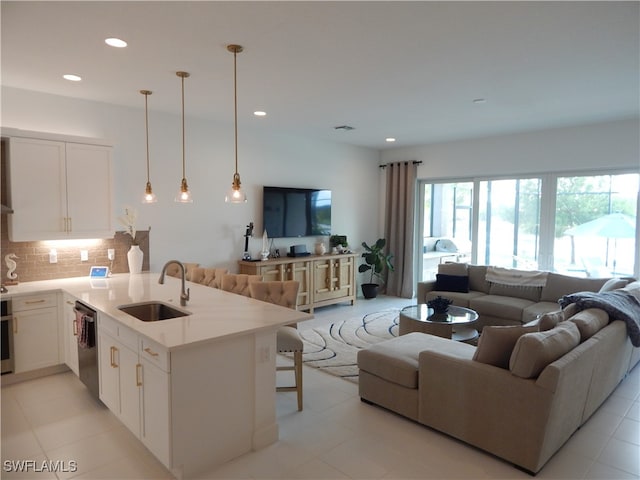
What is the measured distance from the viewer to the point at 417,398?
3.12 m

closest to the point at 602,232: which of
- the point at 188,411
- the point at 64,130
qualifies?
the point at 188,411

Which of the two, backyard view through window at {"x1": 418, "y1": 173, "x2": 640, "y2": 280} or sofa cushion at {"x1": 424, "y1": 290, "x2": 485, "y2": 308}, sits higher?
backyard view through window at {"x1": 418, "y1": 173, "x2": 640, "y2": 280}

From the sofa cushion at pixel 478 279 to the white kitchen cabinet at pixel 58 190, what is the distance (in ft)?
15.9

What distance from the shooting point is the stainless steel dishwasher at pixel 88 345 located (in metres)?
3.27

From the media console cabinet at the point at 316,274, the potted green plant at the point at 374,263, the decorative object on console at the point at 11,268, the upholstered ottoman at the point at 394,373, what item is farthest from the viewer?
the potted green plant at the point at 374,263

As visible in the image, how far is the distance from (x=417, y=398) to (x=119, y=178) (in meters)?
3.94

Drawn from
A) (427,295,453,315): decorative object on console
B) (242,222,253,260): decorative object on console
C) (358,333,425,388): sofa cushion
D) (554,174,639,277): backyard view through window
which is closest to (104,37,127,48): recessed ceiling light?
(358,333,425,388): sofa cushion

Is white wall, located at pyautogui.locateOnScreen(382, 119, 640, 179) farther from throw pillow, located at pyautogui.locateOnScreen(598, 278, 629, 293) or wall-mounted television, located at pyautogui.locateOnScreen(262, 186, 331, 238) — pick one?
wall-mounted television, located at pyautogui.locateOnScreen(262, 186, 331, 238)

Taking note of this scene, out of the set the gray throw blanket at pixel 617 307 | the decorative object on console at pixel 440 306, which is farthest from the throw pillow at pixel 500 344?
the decorative object on console at pixel 440 306

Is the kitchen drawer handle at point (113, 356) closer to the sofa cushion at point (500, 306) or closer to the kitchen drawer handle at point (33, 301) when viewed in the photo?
the kitchen drawer handle at point (33, 301)

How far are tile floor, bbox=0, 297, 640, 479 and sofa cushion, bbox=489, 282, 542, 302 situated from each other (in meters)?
2.02

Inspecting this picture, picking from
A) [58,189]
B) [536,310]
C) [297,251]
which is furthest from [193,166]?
[536,310]

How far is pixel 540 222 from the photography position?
6.30 m

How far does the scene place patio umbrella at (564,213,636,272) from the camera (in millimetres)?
5477
